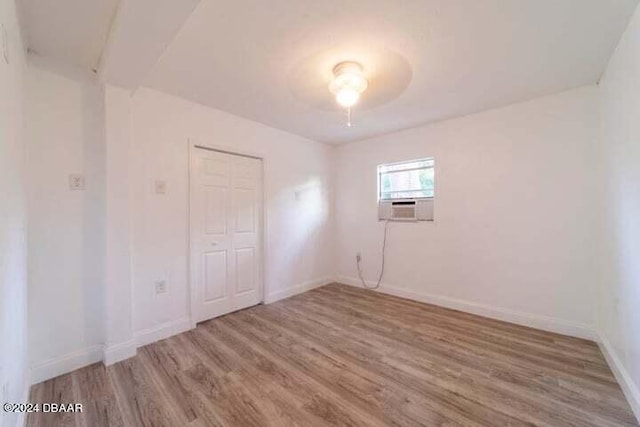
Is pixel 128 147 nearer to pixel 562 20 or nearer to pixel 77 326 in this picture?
pixel 77 326

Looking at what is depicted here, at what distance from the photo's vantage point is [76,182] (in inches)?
85.9

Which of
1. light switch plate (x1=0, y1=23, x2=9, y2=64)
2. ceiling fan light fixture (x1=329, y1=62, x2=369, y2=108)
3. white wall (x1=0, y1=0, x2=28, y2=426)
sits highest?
ceiling fan light fixture (x1=329, y1=62, x2=369, y2=108)

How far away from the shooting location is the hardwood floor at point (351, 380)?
163cm

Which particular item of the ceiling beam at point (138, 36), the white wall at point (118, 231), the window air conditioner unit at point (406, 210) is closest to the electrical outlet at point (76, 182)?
the white wall at point (118, 231)

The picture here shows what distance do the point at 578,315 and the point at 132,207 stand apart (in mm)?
4345

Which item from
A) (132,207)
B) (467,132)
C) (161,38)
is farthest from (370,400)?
(467,132)

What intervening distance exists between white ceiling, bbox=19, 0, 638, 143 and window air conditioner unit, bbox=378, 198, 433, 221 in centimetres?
139

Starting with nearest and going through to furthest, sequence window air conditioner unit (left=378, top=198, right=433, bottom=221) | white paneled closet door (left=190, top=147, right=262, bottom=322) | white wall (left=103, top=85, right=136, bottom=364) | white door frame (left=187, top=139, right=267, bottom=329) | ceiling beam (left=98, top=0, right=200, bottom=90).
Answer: ceiling beam (left=98, top=0, right=200, bottom=90) < white wall (left=103, top=85, right=136, bottom=364) < white door frame (left=187, top=139, right=267, bottom=329) < white paneled closet door (left=190, top=147, right=262, bottom=322) < window air conditioner unit (left=378, top=198, right=433, bottom=221)

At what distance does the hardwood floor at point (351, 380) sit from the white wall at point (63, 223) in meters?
0.26

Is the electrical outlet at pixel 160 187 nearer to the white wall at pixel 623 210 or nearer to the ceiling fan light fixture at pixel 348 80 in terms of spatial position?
the ceiling fan light fixture at pixel 348 80

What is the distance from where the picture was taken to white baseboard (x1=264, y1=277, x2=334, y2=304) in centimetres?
368

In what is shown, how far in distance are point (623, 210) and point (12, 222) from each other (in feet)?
12.4

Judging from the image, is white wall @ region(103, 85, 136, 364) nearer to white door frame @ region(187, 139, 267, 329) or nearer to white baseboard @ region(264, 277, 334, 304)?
white door frame @ region(187, 139, 267, 329)

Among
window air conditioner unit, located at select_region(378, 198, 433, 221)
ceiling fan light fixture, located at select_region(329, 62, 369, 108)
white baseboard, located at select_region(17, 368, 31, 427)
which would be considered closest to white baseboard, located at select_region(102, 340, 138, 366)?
white baseboard, located at select_region(17, 368, 31, 427)
